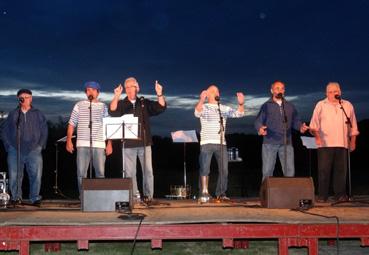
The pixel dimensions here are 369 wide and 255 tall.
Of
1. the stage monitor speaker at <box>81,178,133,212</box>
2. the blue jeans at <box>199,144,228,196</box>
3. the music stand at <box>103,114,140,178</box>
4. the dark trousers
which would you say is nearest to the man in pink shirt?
the dark trousers

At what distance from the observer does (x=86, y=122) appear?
26.5 feet

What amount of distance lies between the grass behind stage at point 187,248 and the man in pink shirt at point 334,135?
5.24 ft

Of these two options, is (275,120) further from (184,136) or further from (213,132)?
(184,136)

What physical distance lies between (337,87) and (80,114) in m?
4.20

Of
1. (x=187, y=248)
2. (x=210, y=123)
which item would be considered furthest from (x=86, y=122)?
(x=187, y=248)

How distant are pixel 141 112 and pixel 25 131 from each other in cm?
186

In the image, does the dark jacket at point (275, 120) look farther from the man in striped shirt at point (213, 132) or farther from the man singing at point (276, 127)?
the man in striped shirt at point (213, 132)

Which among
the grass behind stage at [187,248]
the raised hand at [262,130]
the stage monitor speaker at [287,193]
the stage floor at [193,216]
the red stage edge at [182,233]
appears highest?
the raised hand at [262,130]

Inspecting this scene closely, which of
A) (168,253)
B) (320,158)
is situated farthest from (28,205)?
(320,158)

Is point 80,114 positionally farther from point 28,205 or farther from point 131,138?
point 28,205

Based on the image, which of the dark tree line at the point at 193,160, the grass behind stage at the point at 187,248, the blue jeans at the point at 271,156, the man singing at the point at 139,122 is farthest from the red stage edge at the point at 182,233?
the dark tree line at the point at 193,160

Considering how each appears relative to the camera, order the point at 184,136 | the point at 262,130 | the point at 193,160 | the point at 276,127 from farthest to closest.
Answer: the point at 193,160, the point at 184,136, the point at 276,127, the point at 262,130

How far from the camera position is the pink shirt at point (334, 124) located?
339 inches

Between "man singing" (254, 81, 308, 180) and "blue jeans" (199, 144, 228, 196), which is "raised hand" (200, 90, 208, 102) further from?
"man singing" (254, 81, 308, 180)
